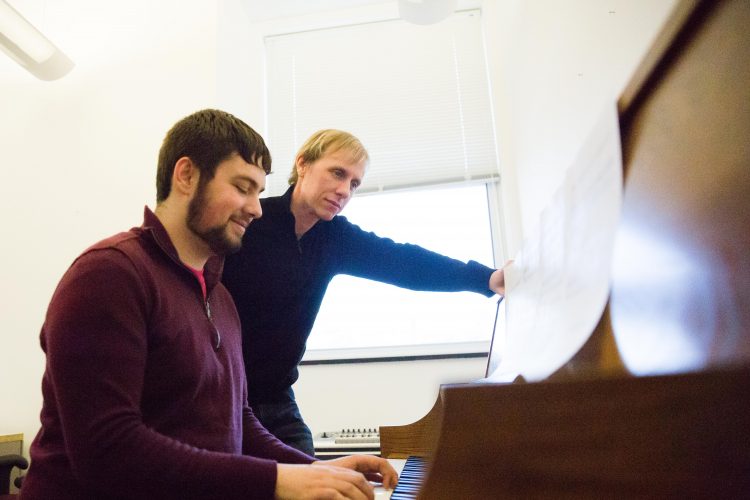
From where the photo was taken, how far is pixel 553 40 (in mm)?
1575

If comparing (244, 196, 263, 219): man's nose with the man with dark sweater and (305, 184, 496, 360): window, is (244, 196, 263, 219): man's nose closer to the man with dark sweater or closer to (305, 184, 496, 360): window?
the man with dark sweater

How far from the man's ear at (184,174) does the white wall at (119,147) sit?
55.3 inches

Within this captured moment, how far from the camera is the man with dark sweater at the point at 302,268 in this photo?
4.34 feet

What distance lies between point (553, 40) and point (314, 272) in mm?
1000

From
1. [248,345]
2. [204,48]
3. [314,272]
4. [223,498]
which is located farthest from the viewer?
[204,48]

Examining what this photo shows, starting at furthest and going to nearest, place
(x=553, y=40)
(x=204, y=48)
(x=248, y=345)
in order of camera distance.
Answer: (x=204, y=48) < (x=553, y=40) < (x=248, y=345)

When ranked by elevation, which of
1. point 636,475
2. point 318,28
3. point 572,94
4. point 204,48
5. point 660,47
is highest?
point 318,28

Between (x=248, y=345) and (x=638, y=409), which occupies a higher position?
(x=248, y=345)

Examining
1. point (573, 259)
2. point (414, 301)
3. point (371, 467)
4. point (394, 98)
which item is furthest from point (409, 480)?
point (394, 98)

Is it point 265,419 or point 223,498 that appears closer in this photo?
point 223,498

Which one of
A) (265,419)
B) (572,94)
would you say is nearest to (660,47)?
(572,94)

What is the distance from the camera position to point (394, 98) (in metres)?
2.67

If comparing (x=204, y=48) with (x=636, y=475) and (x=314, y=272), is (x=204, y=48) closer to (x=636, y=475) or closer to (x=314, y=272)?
(x=314, y=272)

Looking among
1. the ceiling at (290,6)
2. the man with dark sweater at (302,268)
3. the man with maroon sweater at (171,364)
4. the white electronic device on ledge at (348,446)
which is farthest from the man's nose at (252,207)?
the ceiling at (290,6)
